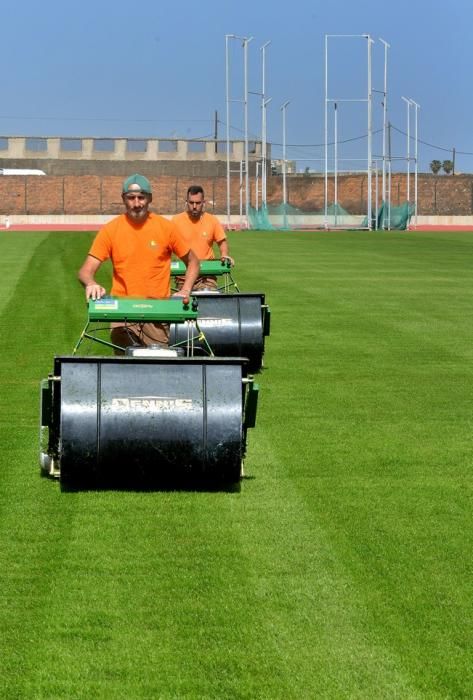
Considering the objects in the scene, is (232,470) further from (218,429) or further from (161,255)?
(161,255)

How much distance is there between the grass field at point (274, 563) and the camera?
593 cm

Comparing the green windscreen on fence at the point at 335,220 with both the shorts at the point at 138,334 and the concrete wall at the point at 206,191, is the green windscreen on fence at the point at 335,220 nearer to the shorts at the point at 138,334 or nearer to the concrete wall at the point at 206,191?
the concrete wall at the point at 206,191

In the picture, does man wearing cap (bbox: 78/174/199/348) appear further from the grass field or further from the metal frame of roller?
the metal frame of roller

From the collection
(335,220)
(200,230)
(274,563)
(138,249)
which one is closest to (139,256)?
(138,249)

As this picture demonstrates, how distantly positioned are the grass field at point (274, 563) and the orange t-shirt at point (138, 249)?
4.57 ft

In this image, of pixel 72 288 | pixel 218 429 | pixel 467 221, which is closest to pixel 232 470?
pixel 218 429

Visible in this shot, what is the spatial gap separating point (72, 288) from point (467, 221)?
73.5 metres

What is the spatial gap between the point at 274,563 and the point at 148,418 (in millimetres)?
1673

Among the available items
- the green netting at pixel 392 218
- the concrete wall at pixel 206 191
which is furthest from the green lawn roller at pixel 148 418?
the concrete wall at pixel 206 191

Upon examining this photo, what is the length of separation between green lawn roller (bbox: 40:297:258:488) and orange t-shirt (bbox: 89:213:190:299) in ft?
6.70

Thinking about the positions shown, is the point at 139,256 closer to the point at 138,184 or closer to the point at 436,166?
the point at 138,184

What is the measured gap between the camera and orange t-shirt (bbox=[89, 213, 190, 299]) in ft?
36.3

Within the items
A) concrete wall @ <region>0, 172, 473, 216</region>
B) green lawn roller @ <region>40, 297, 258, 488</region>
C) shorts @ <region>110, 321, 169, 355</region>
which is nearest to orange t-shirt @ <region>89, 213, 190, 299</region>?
Answer: shorts @ <region>110, 321, 169, 355</region>

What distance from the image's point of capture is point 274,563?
24.8 feet
